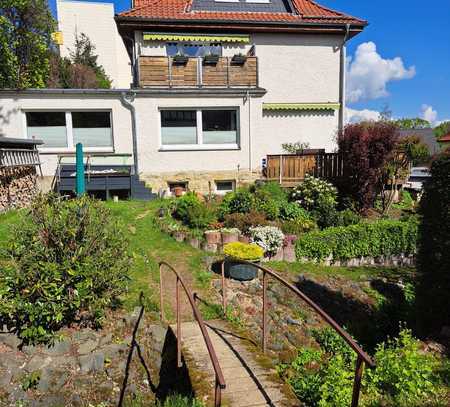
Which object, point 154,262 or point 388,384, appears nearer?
point 388,384

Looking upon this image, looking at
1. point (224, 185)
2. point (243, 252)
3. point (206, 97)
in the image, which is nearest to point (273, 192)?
point (224, 185)

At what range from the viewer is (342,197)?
46.8 feet

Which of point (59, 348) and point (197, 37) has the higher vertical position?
point (197, 37)

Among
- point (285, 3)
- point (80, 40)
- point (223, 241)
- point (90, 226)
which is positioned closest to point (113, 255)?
point (90, 226)

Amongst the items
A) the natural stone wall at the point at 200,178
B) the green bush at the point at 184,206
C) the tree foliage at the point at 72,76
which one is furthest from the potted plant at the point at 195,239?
the tree foliage at the point at 72,76

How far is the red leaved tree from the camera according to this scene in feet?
43.2

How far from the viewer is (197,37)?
58.9 feet

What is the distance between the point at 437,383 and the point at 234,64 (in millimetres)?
15170

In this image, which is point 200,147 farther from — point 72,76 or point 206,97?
point 72,76

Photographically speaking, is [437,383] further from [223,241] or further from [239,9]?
[239,9]

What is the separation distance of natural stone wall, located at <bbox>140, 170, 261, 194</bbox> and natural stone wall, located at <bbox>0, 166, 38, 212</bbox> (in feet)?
14.2

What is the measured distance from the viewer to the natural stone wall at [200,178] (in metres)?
16.1

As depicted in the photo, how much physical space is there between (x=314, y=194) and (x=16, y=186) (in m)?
10.8

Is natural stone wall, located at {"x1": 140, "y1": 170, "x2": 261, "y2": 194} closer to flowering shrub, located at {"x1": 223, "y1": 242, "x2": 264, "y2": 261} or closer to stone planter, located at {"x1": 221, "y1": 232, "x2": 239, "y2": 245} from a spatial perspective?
stone planter, located at {"x1": 221, "y1": 232, "x2": 239, "y2": 245}
